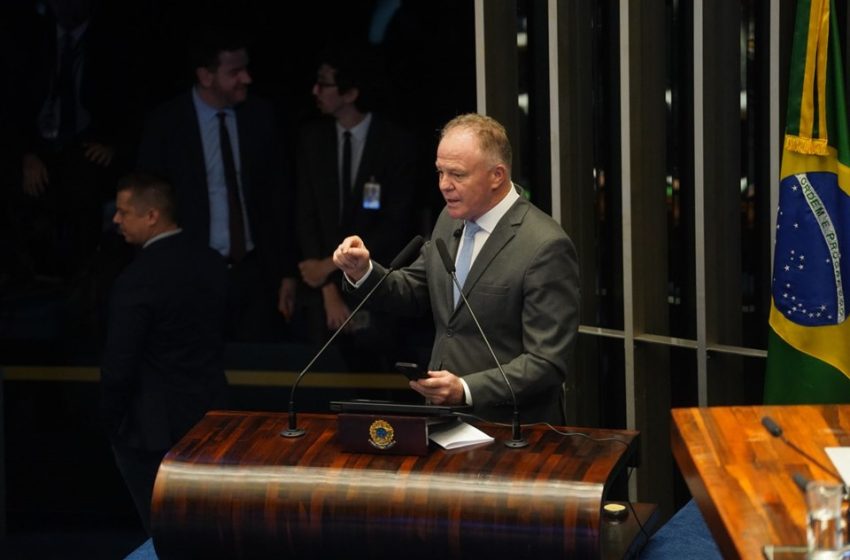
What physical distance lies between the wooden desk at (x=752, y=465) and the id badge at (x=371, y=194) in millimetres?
2617

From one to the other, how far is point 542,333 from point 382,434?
0.52 meters

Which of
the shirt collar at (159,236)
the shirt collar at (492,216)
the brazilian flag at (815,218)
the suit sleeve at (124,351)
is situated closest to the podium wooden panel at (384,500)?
the shirt collar at (492,216)

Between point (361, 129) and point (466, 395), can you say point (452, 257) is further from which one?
point (361, 129)

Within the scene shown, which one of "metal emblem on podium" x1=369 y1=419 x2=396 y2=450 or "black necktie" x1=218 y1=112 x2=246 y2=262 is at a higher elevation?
"black necktie" x1=218 y1=112 x2=246 y2=262

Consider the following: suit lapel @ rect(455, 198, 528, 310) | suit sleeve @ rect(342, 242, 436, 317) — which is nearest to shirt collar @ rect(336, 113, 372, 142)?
suit sleeve @ rect(342, 242, 436, 317)

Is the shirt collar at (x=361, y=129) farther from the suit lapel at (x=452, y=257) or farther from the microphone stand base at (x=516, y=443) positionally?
the microphone stand base at (x=516, y=443)

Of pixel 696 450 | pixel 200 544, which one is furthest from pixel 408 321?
pixel 696 450

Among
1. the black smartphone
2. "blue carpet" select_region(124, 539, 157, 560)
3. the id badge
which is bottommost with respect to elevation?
"blue carpet" select_region(124, 539, 157, 560)

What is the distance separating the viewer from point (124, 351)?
4.55 metres

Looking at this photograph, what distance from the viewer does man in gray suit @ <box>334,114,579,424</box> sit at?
3.28 m

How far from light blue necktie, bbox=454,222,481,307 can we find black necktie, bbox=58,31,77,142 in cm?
256

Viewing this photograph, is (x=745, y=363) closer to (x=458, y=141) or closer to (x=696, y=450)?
(x=458, y=141)

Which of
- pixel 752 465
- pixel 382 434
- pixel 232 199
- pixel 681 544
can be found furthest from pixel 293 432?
pixel 232 199

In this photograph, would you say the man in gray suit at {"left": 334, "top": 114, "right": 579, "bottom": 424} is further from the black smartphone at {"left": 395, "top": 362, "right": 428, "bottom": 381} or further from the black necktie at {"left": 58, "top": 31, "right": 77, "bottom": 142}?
the black necktie at {"left": 58, "top": 31, "right": 77, "bottom": 142}
